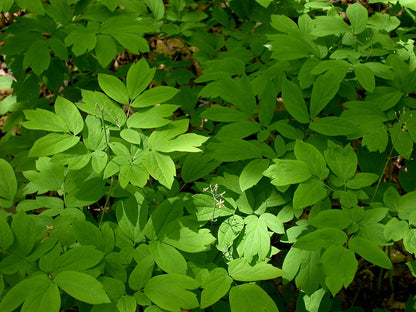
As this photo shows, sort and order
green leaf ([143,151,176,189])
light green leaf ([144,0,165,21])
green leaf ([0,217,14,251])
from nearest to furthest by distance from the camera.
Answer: green leaf ([0,217,14,251]) → green leaf ([143,151,176,189]) → light green leaf ([144,0,165,21])

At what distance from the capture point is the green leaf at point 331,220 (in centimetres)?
136

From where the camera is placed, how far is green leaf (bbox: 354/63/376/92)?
1.71 m

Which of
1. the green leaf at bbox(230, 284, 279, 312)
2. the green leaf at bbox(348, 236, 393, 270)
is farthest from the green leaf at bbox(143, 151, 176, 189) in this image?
the green leaf at bbox(348, 236, 393, 270)

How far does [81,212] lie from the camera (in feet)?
5.15

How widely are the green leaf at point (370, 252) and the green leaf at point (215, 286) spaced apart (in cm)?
46

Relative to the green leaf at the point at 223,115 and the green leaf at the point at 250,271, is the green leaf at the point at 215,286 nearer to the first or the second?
the green leaf at the point at 250,271

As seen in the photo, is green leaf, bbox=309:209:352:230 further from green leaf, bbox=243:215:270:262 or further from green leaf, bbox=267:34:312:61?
green leaf, bbox=267:34:312:61

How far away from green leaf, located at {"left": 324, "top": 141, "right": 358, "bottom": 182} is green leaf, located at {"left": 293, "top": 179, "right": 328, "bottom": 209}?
102mm

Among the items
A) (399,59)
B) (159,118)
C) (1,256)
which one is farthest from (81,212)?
(399,59)

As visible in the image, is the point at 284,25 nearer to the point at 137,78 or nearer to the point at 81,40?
the point at 137,78

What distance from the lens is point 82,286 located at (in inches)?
47.1

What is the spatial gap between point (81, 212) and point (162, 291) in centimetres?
53

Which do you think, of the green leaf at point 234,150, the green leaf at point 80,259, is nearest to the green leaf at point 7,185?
the green leaf at point 80,259

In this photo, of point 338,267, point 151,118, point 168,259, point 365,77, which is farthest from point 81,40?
point 338,267
